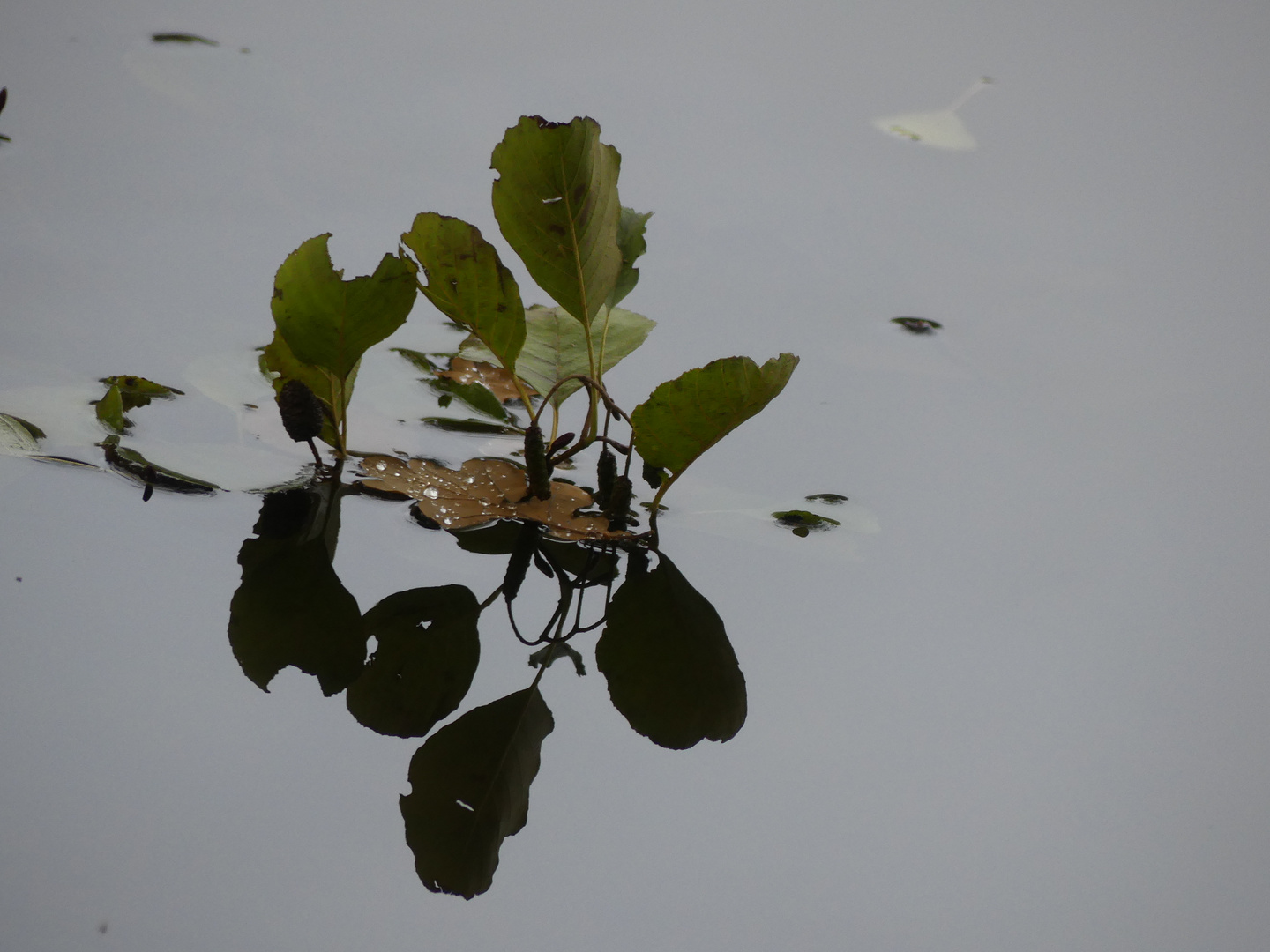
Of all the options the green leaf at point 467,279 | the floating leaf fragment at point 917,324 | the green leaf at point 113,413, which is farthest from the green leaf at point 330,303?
the floating leaf fragment at point 917,324

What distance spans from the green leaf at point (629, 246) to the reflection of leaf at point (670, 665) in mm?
179

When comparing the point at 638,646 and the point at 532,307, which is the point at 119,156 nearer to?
the point at 532,307

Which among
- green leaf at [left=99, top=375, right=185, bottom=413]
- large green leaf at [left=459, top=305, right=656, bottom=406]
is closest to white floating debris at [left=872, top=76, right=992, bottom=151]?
large green leaf at [left=459, top=305, right=656, bottom=406]

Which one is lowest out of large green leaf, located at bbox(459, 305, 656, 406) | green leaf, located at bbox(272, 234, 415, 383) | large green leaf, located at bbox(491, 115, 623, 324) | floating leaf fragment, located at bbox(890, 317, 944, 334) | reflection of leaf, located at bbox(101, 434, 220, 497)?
reflection of leaf, located at bbox(101, 434, 220, 497)

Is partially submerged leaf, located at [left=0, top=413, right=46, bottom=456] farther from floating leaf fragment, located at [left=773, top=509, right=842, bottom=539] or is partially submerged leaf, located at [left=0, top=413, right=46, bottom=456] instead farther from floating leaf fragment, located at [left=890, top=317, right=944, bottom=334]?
floating leaf fragment, located at [left=890, top=317, right=944, bottom=334]

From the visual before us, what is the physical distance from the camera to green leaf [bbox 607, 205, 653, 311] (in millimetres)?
662

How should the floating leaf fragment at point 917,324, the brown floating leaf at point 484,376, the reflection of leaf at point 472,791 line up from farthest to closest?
the floating leaf fragment at point 917,324 → the brown floating leaf at point 484,376 → the reflection of leaf at point 472,791

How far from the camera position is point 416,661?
51cm

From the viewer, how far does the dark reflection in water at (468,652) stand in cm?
44

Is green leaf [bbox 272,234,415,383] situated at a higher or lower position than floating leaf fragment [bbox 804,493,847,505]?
higher

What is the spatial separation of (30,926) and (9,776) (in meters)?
0.07

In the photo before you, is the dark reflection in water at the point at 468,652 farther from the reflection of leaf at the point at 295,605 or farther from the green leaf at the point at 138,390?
the green leaf at the point at 138,390

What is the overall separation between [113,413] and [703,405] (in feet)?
1.13

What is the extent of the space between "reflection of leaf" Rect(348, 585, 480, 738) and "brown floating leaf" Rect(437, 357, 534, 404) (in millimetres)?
216
